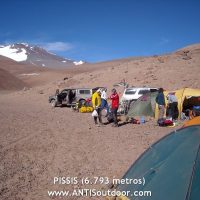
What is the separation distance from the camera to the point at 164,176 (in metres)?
5.37

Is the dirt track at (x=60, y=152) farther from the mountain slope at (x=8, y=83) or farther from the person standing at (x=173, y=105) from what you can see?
the mountain slope at (x=8, y=83)

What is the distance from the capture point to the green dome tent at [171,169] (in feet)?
15.8

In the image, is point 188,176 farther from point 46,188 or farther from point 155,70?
point 155,70

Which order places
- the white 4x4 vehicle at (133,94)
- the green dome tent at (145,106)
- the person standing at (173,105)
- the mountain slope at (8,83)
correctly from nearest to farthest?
the person standing at (173,105) → the green dome tent at (145,106) → the white 4x4 vehicle at (133,94) → the mountain slope at (8,83)

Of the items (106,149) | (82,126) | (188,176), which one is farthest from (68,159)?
(82,126)

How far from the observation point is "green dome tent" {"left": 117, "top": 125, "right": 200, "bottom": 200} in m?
4.80

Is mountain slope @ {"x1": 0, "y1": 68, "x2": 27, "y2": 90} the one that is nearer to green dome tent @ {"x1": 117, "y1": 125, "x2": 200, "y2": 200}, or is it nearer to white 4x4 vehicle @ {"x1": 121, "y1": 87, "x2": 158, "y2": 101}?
white 4x4 vehicle @ {"x1": 121, "y1": 87, "x2": 158, "y2": 101}

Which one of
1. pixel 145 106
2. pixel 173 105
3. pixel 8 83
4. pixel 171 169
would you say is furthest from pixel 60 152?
pixel 8 83

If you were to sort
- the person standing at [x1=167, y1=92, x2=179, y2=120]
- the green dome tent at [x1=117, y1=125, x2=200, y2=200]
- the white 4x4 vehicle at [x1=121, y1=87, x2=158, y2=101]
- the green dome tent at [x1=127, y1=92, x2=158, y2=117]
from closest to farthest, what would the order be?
the green dome tent at [x1=117, y1=125, x2=200, y2=200] → the person standing at [x1=167, y1=92, x2=179, y2=120] → the green dome tent at [x1=127, y1=92, x2=158, y2=117] → the white 4x4 vehicle at [x1=121, y1=87, x2=158, y2=101]

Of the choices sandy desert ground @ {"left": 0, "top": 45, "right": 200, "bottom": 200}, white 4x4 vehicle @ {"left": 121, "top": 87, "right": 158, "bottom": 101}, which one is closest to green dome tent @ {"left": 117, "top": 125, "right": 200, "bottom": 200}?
sandy desert ground @ {"left": 0, "top": 45, "right": 200, "bottom": 200}

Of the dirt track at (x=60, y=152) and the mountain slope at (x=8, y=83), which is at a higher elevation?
the mountain slope at (x=8, y=83)

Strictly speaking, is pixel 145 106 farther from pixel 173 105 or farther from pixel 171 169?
pixel 171 169

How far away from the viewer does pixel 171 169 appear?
5.39m

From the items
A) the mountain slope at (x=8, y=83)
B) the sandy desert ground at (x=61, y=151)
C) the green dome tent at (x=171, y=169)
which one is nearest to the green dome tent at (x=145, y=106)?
the sandy desert ground at (x=61, y=151)
